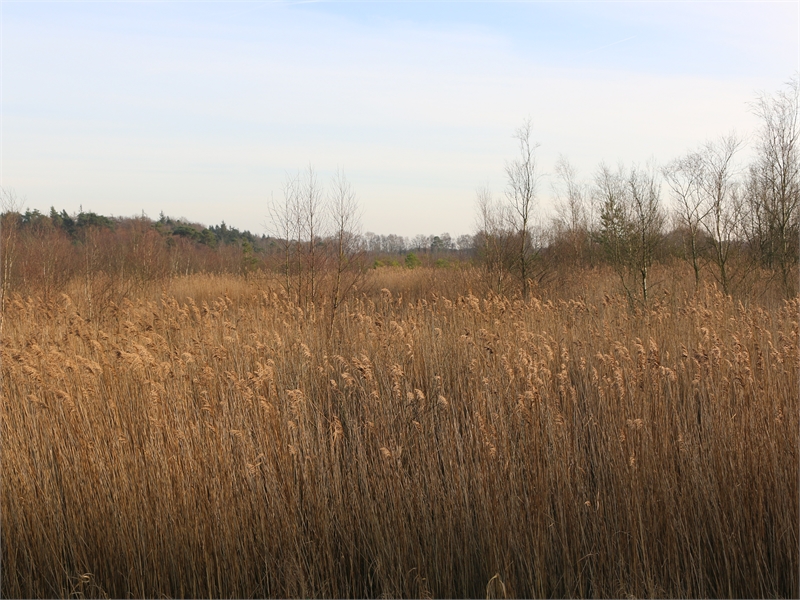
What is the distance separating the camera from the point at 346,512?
370 cm

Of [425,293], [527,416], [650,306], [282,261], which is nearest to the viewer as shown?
[527,416]

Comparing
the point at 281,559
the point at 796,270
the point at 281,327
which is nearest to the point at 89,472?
the point at 281,559

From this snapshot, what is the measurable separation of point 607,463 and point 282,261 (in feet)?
28.3

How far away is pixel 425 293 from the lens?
16.5 m

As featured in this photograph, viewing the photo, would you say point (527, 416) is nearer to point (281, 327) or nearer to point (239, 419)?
point (239, 419)

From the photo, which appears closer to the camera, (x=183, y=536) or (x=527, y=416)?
(x=183, y=536)

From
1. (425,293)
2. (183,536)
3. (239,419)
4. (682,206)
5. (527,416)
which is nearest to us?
(183,536)

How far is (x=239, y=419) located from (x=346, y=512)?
97cm

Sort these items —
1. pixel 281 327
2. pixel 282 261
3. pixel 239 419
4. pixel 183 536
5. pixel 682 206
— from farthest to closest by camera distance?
pixel 282 261 → pixel 682 206 → pixel 281 327 → pixel 239 419 → pixel 183 536

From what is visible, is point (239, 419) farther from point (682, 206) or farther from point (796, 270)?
point (796, 270)

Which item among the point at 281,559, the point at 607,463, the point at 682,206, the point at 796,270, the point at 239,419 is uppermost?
the point at 682,206

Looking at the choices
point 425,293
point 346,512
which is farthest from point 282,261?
point 346,512

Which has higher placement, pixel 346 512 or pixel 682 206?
pixel 682 206

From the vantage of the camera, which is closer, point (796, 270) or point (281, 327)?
point (281, 327)
